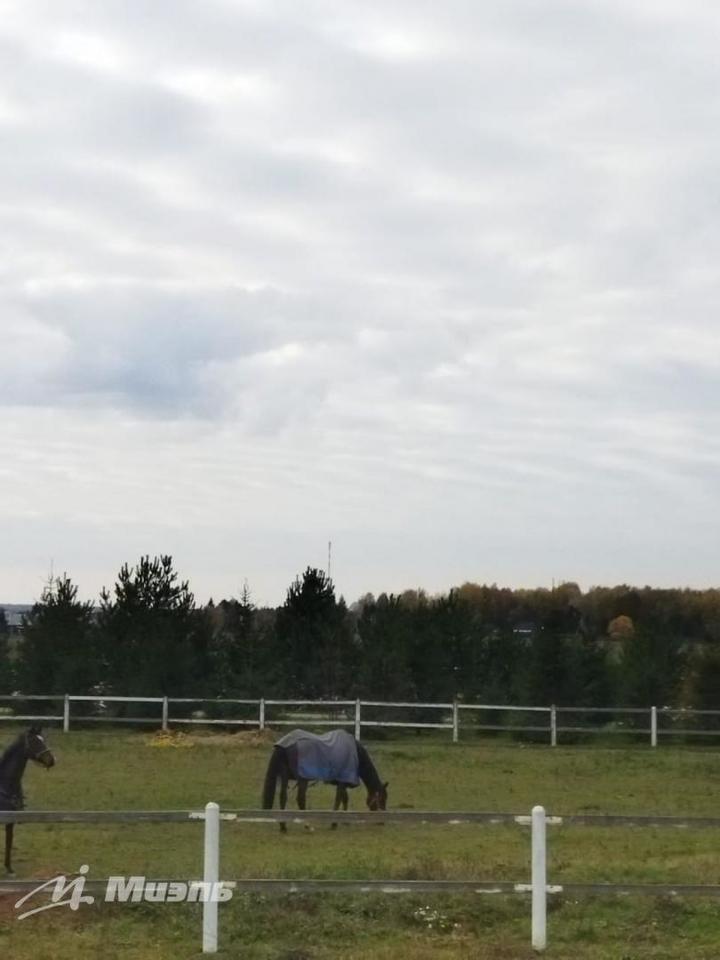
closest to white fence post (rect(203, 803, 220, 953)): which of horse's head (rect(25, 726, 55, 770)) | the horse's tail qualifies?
horse's head (rect(25, 726, 55, 770))

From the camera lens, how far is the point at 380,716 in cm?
3481

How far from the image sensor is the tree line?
114 ft

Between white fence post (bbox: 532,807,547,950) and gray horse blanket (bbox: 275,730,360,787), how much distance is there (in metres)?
9.15

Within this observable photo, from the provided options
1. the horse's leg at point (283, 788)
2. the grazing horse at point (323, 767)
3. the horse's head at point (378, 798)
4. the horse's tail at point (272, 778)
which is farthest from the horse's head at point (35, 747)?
the horse's head at point (378, 798)

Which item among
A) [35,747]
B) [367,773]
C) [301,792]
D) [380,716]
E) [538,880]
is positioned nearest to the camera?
[538,880]

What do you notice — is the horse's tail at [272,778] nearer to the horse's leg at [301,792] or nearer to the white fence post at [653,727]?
the horse's leg at [301,792]

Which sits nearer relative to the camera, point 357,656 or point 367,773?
point 367,773

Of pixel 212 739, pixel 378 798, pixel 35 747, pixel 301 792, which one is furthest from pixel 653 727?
pixel 35 747

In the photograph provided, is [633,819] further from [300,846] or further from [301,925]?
[300,846]

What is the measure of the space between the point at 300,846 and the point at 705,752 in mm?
17608

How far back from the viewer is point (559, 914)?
10.8m

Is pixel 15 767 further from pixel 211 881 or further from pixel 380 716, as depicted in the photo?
pixel 380 716

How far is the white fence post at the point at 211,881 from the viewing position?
963 cm

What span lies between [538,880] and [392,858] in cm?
455
